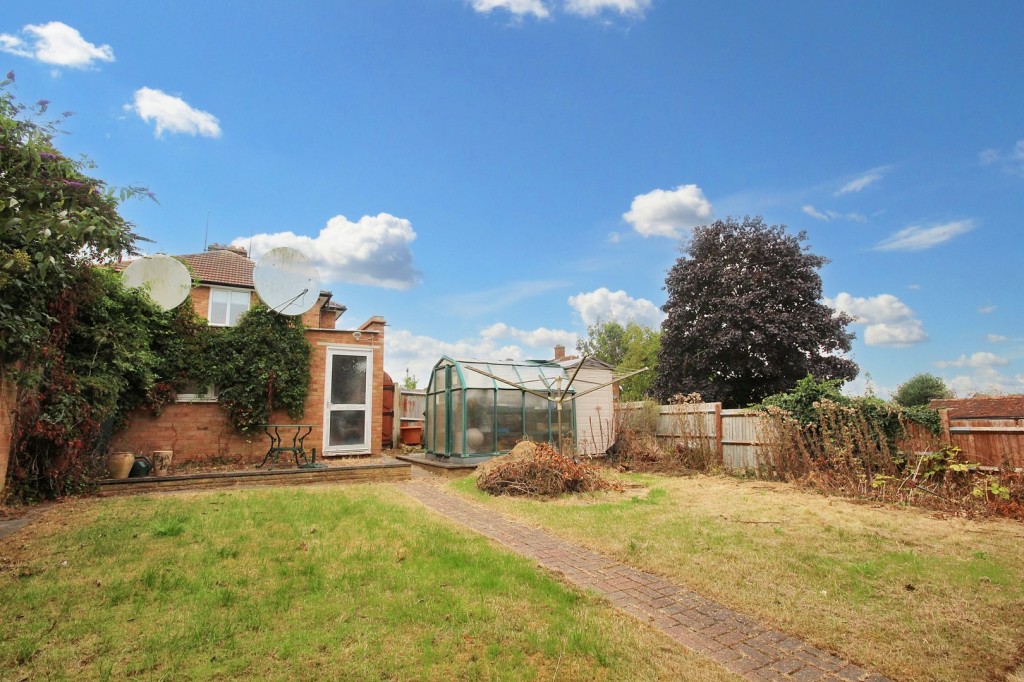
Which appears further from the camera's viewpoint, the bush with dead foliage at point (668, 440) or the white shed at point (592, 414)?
the white shed at point (592, 414)

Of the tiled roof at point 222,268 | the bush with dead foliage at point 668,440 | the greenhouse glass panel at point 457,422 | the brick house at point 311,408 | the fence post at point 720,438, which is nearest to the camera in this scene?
the brick house at point 311,408

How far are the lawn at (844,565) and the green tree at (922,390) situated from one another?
32.1 m

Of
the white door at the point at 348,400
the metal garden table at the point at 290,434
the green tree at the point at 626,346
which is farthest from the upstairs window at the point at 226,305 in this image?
the green tree at the point at 626,346

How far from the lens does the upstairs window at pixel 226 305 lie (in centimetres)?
1435

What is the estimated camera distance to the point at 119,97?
7.40 meters

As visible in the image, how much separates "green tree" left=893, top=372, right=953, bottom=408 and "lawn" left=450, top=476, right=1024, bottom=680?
32.1 meters

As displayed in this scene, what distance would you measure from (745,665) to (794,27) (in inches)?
430

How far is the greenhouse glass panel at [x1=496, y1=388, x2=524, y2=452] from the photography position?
41.1 ft

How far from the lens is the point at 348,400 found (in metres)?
13.3

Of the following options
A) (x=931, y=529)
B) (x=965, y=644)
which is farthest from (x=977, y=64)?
(x=965, y=644)

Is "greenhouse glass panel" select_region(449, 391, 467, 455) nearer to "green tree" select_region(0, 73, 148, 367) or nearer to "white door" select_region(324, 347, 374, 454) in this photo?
"white door" select_region(324, 347, 374, 454)

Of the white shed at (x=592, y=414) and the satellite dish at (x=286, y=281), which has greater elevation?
the satellite dish at (x=286, y=281)

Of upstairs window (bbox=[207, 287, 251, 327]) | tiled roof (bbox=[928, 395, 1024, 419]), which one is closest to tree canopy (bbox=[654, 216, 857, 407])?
tiled roof (bbox=[928, 395, 1024, 419])

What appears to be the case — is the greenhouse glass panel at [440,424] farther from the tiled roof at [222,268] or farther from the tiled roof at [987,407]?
the tiled roof at [987,407]
